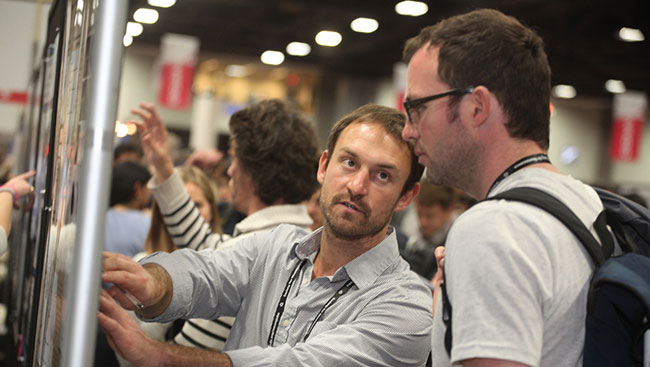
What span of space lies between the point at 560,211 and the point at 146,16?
11.4 metres

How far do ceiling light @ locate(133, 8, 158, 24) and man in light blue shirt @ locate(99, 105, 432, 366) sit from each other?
33.0ft

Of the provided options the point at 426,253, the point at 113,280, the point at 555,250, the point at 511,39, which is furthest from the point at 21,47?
the point at 555,250

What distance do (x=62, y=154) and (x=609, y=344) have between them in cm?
101

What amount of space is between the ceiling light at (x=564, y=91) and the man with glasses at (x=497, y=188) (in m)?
14.1

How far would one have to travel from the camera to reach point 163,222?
3.03 m

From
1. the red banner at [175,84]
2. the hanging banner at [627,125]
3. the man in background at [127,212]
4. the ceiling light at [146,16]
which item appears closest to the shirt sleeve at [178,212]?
the man in background at [127,212]

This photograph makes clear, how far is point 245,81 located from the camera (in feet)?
48.9

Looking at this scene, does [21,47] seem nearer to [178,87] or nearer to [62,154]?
[62,154]

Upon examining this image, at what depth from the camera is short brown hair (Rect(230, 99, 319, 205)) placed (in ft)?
8.24

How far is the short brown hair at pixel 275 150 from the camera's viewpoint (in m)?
2.51

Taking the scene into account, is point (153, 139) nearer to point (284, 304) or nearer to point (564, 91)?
point (284, 304)

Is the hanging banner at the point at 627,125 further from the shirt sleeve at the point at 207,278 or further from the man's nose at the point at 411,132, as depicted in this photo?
the man's nose at the point at 411,132

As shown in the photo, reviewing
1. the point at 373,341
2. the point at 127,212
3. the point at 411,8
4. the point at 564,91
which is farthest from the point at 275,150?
the point at 564,91

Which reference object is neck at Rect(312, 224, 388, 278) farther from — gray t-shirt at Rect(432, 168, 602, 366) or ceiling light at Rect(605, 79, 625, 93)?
ceiling light at Rect(605, 79, 625, 93)
